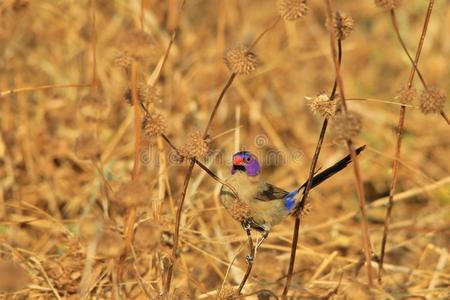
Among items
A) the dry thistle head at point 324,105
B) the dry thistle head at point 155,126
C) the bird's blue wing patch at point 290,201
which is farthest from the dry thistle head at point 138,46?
the bird's blue wing patch at point 290,201

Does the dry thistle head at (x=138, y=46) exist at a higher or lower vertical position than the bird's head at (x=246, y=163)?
higher

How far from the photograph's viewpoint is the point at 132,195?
7.66ft

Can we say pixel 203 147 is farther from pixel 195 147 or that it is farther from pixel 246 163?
pixel 246 163

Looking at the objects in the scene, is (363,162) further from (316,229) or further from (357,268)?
(357,268)

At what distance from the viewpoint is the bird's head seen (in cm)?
322

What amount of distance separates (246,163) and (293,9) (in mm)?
891

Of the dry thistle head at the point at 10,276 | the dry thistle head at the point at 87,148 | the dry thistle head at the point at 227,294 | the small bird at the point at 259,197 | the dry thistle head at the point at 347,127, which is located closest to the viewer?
the dry thistle head at the point at 347,127

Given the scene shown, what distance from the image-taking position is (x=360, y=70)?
722 centimetres

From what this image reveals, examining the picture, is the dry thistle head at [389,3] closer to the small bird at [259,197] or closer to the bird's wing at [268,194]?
the small bird at [259,197]

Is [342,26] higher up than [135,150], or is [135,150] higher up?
[342,26]

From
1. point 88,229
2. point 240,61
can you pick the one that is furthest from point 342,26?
point 88,229

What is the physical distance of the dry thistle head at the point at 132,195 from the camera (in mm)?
2332

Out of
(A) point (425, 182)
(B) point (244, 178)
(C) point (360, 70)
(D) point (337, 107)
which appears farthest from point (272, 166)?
(D) point (337, 107)

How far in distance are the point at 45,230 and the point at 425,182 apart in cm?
275
